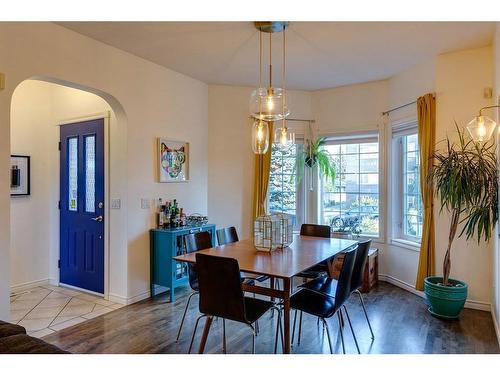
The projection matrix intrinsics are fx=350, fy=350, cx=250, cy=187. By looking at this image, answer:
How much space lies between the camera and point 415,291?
407 cm

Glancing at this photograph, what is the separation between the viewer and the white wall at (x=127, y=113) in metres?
2.73

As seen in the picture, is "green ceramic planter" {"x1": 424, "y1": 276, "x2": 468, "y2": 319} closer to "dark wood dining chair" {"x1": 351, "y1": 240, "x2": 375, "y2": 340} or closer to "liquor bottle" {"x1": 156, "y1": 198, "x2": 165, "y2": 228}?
"dark wood dining chair" {"x1": 351, "y1": 240, "x2": 375, "y2": 340}

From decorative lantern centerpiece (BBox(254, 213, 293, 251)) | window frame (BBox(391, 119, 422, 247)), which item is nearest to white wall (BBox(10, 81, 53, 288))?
decorative lantern centerpiece (BBox(254, 213, 293, 251))

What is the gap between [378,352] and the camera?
8.75ft

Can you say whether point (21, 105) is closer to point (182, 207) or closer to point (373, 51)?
point (182, 207)

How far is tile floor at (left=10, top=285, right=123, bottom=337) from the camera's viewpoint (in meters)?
3.19

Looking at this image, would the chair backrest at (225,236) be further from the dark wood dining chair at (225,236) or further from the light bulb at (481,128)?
the light bulb at (481,128)

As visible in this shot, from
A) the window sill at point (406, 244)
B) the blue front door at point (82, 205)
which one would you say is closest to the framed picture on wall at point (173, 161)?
the blue front door at point (82, 205)

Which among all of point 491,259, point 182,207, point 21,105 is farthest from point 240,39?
point 491,259

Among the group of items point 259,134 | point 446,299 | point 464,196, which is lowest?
point 446,299

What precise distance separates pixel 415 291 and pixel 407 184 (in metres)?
1.31

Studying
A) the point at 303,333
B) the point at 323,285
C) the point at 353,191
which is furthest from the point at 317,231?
the point at 353,191

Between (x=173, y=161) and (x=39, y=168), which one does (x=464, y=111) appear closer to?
(x=173, y=161)
